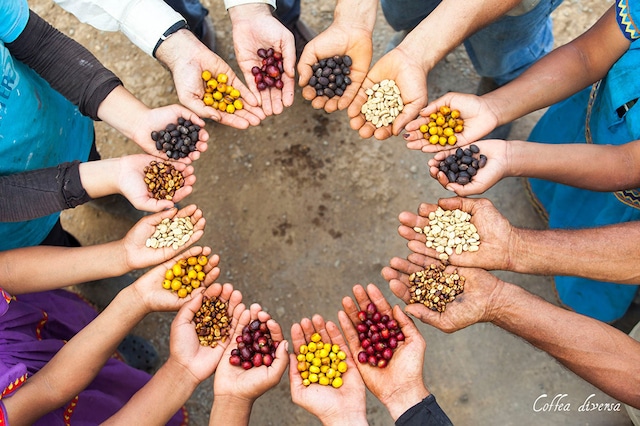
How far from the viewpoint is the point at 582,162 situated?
2814 mm

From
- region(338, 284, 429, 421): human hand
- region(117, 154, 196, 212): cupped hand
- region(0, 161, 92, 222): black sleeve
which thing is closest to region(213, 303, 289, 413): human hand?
region(338, 284, 429, 421): human hand

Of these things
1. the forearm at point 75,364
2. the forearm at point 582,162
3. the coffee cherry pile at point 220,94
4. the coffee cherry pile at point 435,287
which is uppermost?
the coffee cherry pile at point 220,94

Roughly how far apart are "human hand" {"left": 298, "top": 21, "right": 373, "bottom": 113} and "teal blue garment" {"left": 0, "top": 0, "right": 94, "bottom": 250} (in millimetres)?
1462

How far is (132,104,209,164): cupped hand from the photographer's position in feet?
10.2

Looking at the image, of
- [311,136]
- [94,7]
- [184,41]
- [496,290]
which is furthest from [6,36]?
[496,290]

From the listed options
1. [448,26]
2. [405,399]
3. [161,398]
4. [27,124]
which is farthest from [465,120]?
[27,124]

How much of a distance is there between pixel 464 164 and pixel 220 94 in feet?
5.10

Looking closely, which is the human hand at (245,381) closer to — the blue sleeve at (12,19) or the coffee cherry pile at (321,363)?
the coffee cherry pile at (321,363)

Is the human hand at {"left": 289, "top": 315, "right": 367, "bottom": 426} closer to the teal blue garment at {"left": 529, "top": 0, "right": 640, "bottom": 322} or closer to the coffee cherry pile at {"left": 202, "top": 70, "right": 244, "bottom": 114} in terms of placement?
the coffee cherry pile at {"left": 202, "top": 70, "right": 244, "bottom": 114}

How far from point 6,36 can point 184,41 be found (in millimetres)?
994

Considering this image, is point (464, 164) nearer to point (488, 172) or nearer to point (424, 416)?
point (488, 172)

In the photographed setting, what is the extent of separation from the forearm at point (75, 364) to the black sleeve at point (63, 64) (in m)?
1.13

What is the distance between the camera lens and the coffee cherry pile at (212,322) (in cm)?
280

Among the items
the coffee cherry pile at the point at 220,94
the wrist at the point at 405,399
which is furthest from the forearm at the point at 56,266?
the wrist at the point at 405,399
